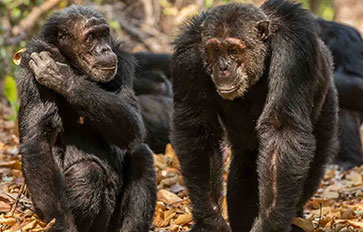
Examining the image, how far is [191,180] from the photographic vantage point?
19.2 feet

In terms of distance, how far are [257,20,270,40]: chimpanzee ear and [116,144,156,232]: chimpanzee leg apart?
1499 mm

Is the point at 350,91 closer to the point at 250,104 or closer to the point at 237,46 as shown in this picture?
the point at 250,104

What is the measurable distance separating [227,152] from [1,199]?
4303 mm

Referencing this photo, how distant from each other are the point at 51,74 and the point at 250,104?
6.24 feet

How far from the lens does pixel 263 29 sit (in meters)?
5.57

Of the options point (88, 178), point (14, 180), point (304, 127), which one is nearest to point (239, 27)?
point (304, 127)

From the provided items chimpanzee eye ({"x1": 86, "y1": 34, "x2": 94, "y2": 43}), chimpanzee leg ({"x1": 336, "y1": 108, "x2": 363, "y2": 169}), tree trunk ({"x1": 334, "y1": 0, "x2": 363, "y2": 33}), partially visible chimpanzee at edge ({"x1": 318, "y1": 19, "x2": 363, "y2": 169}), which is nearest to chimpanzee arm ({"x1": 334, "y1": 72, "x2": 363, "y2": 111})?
partially visible chimpanzee at edge ({"x1": 318, "y1": 19, "x2": 363, "y2": 169})

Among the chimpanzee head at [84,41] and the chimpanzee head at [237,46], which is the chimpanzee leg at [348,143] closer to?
the chimpanzee head at [237,46]

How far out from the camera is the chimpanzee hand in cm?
519

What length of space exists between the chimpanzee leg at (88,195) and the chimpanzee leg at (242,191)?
149 cm

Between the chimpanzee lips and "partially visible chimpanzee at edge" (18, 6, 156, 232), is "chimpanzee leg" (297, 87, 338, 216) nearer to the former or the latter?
the chimpanzee lips

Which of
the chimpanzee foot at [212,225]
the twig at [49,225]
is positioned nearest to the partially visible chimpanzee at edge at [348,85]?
the chimpanzee foot at [212,225]

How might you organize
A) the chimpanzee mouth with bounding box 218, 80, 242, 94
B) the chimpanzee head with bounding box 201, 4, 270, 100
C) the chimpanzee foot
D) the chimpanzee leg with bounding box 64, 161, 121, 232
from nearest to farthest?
1. the chimpanzee leg with bounding box 64, 161, 121, 232
2. the chimpanzee mouth with bounding box 218, 80, 242, 94
3. the chimpanzee head with bounding box 201, 4, 270, 100
4. the chimpanzee foot

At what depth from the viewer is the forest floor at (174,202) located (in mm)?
6121
